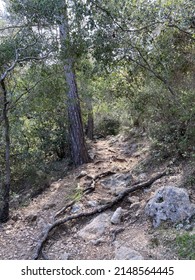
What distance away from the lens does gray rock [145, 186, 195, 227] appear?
346 centimetres

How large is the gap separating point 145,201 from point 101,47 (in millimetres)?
2573

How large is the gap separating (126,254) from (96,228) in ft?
2.83

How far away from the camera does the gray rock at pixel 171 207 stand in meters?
3.46

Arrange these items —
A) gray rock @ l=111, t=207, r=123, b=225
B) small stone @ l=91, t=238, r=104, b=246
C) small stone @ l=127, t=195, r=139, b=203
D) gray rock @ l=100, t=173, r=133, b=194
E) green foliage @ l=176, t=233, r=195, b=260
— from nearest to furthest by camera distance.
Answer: green foliage @ l=176, t=233, r=195, b=260, small stone @ l=91, t=238, r=104, b=246, gray rock @ l=111, t=207, r=123, b=225, small stone @ l=127, t=195, r=139, b=203, gray rock @ l=100, t=173, r=133, b=194

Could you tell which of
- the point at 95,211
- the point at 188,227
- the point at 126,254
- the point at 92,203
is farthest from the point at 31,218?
the point at 188,227

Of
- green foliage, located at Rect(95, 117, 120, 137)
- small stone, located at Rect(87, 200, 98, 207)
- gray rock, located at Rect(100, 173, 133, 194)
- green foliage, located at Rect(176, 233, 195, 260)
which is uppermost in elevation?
green foliage, located at Rect(95, 117, 120, 137)

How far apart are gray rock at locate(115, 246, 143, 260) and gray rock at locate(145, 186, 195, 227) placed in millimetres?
552

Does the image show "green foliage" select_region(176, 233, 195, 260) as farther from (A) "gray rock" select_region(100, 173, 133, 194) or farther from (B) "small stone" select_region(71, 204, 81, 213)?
(A) "gray rock" select_region(100, 173, 133, 194)

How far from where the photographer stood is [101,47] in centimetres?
457

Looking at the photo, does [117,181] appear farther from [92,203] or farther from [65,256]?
[65,256]

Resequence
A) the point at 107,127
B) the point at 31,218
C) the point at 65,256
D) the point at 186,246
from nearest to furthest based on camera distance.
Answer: the point at 186,246 < the point at 65,256 < the point at 31,218 < the point at 107,127

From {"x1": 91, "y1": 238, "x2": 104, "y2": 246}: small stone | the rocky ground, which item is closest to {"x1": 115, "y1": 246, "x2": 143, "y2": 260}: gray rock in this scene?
the rocky ground

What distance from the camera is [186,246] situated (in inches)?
113
